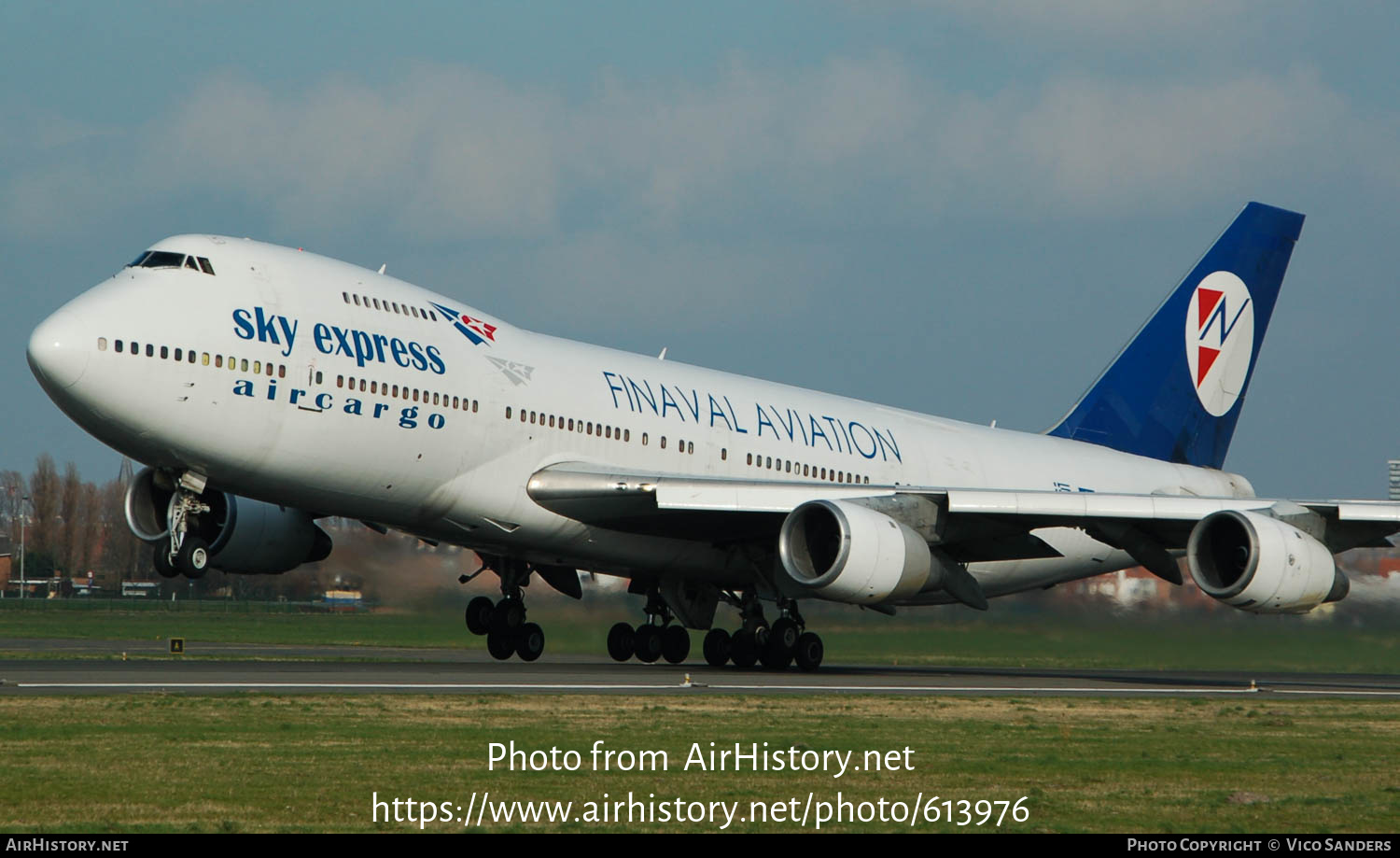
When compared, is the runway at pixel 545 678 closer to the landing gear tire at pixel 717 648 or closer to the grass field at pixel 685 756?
the landing gear tire at pixel 717 648

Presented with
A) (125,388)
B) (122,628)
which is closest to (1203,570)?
(125,388)

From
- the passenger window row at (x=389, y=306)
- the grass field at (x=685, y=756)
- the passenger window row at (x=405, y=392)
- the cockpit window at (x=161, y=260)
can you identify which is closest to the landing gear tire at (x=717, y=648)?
the passenger window row at (x=405, y=392)

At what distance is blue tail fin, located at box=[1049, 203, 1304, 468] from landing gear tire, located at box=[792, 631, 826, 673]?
35.9 feet

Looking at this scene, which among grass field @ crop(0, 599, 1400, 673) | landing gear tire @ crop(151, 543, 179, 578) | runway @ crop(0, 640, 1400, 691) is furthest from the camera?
grass field @ crop(0, 599, 1400, 673)

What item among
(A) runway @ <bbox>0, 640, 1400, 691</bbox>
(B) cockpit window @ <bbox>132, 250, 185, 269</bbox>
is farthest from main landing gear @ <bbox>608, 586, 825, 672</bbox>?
(B) cockpit window @ <bbox>132, 250, 185, 269</bbox>

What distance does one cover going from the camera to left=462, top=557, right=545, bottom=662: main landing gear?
82.5 ft

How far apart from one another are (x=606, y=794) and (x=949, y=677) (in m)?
14.9

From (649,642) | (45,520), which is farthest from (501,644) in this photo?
(45,520)

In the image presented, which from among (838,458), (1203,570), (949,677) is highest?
(838,458)

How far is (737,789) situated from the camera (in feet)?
34.4

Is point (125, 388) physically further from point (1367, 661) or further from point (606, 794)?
point (1367, 661)

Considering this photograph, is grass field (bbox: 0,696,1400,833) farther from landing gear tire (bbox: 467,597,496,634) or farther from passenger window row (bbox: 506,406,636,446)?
landing gear tire (bbox: 467,597,496,634)

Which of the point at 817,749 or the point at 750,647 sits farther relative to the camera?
the point at 750,647

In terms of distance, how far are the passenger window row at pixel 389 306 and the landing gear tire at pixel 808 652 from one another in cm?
758
